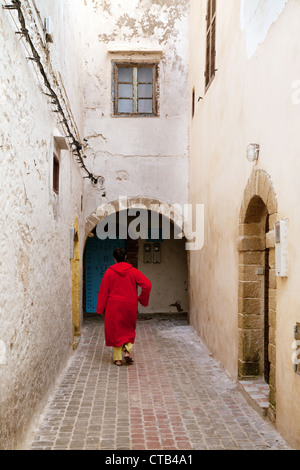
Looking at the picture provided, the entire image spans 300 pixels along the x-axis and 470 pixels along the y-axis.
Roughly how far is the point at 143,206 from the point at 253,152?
5.26 metres

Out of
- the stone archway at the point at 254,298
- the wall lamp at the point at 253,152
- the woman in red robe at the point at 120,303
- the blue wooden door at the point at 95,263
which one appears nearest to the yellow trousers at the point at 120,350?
the woman in red robe at the point at 120,303

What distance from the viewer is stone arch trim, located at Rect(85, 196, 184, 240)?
32.1ft

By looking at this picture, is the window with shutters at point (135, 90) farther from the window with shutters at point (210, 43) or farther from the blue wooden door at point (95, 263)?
the blue wooden door at point (95, 263)

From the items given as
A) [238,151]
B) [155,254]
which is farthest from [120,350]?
[155,254]

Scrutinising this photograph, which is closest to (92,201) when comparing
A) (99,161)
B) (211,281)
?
(99,161)

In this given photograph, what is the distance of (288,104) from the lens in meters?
3.85

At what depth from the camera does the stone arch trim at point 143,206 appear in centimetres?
980

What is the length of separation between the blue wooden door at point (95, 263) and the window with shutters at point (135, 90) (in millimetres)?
3612

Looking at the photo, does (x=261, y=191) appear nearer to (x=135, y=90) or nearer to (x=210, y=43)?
(x=210, y=43)

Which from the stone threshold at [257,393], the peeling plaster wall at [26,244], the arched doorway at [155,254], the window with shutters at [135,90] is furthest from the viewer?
the arched doorway at [155,254]

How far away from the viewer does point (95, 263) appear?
12.1 metres

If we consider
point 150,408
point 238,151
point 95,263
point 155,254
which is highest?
point 238,151

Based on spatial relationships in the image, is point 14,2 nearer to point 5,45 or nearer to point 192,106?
point 5,45

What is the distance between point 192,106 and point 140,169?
162 cm
